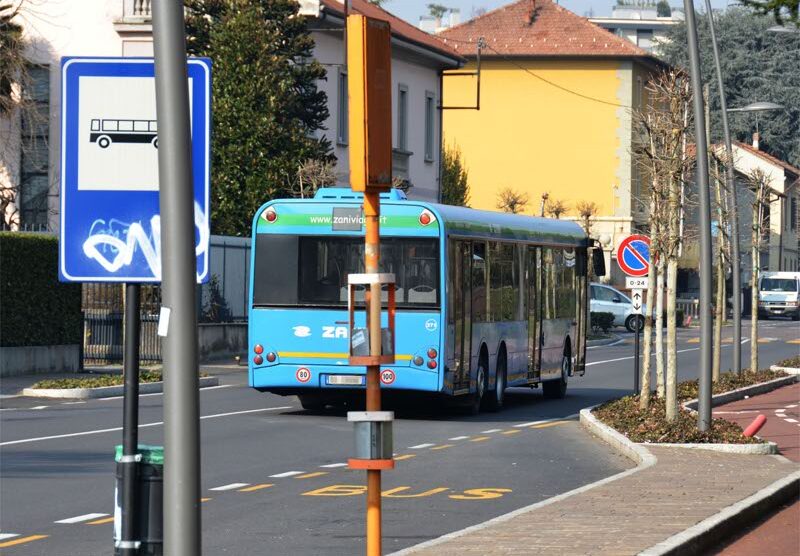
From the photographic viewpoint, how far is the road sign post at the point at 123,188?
666cm

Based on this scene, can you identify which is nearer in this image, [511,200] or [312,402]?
[312,402]

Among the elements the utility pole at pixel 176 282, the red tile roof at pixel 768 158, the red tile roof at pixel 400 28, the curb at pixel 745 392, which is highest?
the red tile roof at pixel 400 28

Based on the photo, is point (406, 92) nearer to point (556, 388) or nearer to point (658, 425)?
point (556, 388)

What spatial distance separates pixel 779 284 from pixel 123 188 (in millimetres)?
85861

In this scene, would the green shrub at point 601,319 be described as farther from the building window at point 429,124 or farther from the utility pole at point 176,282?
the utility pole at point 176,282

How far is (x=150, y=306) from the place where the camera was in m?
37.2

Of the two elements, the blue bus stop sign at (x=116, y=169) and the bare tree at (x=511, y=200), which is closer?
the blue bus stop sign at (x=116, y=169)

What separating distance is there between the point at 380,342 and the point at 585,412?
16007 mm

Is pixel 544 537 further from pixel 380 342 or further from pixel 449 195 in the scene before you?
pixel 449 195

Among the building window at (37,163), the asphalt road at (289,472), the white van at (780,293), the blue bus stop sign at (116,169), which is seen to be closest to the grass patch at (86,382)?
the asphalt road at (289,472)

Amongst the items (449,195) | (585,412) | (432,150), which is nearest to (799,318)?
(449,195)

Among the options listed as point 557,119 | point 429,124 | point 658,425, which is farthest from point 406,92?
point 658,425

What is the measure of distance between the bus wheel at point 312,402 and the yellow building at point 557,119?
181ft

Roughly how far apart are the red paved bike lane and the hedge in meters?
12.4
